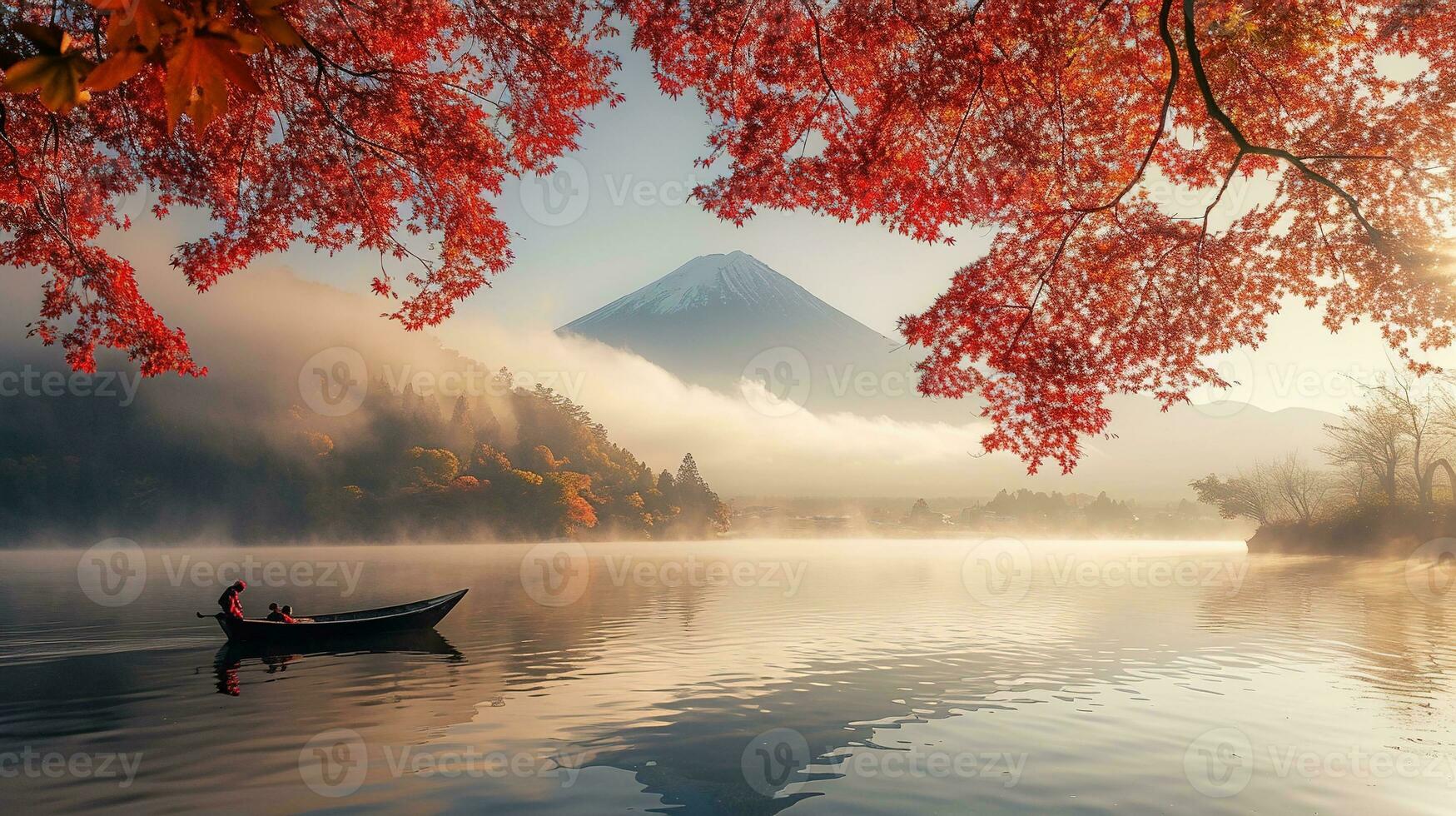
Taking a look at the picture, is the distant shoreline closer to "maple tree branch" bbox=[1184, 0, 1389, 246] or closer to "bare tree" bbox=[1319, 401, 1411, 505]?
"bare tree" bbox=[1319, 401, 1411, 505]

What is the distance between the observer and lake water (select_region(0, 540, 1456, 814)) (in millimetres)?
9656

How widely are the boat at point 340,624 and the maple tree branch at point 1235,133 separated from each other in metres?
20.5

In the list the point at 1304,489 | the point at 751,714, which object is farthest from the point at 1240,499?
the point at 751,714

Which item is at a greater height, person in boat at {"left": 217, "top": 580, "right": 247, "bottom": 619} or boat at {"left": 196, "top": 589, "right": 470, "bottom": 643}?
person in boat at {"left": 217, "top": 580, "right": 247, "bottom": 619}

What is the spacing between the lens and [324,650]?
22.3m

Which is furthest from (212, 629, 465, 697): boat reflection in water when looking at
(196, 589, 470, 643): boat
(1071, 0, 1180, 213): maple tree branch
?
(1071, 0, 1180, 213): maple tree branch

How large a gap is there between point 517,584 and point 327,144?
41742 millimetres

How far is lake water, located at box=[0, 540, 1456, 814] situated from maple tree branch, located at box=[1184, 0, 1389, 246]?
761 cm

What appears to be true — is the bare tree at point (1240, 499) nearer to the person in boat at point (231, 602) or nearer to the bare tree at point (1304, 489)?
the bare tree at point (1304, 489)

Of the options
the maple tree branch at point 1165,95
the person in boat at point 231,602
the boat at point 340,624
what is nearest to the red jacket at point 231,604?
the person in boat at point 231,602

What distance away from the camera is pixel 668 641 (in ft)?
76.9

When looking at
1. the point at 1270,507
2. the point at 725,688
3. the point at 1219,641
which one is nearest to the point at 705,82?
the point at 725,688

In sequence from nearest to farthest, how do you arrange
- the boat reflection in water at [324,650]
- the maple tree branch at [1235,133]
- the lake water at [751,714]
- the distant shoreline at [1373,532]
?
the maple tree branch at [1235,133], the lake water at [751,714], the boat reflection in water at [324,650], the distant shoreline at [1373,532]

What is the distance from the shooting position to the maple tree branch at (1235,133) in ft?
28.3
